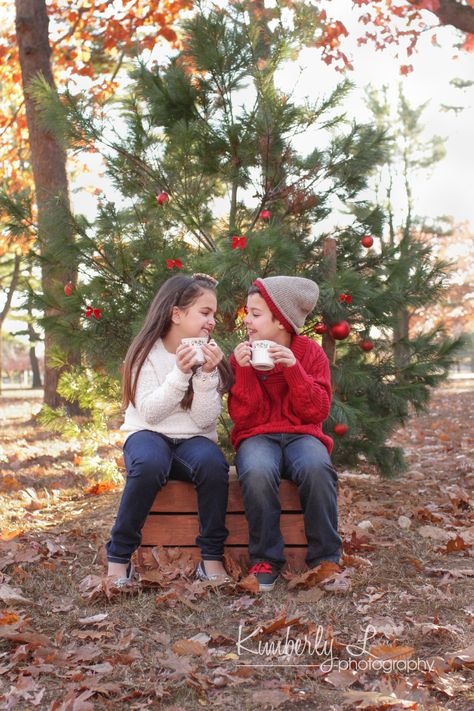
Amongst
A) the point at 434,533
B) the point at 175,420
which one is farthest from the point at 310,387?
the point at 434,533

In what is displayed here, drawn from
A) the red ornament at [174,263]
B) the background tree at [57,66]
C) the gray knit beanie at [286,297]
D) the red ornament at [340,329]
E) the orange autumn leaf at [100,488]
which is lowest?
the orange autumn leaf at [100,488]

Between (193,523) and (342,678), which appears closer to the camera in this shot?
(342,678)

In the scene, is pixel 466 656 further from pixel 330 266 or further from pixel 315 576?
pixel 330 266

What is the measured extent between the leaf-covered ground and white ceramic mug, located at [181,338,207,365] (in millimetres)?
988

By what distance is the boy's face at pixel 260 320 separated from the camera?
3607 millimetres

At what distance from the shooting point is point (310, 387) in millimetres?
3447

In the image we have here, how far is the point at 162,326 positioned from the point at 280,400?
0.70 metres

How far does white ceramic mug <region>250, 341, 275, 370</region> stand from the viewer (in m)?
3.21

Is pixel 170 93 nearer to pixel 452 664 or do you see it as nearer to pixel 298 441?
pixel 298 441

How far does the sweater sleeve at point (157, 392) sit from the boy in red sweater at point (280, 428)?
31 centimetres

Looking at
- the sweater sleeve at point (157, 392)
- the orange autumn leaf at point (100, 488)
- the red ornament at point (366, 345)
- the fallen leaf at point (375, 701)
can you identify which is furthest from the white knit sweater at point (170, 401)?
the orange autumn leaf at point (100, 488)

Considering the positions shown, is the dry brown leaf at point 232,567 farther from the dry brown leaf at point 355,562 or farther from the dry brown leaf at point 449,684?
the dry brown leaf at point 449,684

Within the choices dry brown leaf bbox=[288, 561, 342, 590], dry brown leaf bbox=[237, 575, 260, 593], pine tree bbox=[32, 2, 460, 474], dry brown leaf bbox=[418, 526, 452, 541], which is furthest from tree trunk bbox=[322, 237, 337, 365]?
dry brown leaf bbox=[237, 575, 260, 593]

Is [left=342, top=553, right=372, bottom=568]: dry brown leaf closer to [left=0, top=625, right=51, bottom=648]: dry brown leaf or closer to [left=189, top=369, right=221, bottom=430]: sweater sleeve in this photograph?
[left=189, top=369, right=221, bottom=430]: sweater sleeve
